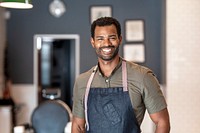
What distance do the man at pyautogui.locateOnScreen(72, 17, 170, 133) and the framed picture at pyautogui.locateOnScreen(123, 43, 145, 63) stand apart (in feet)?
17.4

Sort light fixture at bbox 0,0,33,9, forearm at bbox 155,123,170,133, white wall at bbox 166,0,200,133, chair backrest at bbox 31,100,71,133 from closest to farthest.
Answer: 1. forearm at bbox 155,123,170,133
2. light fixture at bbox 0,0,33,9
3. chair backrest at bbox 31,100,71,133
4. white wall at bbox 166,0,200,133

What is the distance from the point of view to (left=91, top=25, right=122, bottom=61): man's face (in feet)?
5.98

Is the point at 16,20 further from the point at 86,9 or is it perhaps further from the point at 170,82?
the point at 170,82

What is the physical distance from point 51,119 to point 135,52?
4356 mm

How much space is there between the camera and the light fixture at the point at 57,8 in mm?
7301

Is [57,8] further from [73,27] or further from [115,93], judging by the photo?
[115,93]

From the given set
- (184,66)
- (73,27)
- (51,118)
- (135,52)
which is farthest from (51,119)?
(73,27)

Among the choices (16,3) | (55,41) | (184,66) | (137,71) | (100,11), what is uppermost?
(100,11)

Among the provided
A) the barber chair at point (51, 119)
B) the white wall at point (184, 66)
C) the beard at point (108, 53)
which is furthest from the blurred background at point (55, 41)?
the beard at point (108, 53)

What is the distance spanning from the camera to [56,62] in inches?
312

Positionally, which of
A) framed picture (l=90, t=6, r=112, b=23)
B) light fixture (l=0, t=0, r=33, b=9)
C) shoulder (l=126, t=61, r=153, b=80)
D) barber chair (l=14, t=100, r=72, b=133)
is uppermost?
framed picture (l=90, t=6, r=112, b=23)

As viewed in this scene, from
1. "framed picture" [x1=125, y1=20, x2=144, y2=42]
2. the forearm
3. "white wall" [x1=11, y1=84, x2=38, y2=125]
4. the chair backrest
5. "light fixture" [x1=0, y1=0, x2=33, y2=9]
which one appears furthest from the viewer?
"white wall" [x1=11, y1=84, x2=38, y2=125]

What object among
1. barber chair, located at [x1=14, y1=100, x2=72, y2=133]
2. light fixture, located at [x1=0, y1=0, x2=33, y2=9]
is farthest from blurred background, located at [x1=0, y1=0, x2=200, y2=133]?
light fixture, located at [x1=0, y1=0, x2=33, y2=9]

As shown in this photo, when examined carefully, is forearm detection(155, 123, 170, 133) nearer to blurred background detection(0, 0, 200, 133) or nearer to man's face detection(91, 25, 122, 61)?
man's face detection(91, 25, 122, 61)
